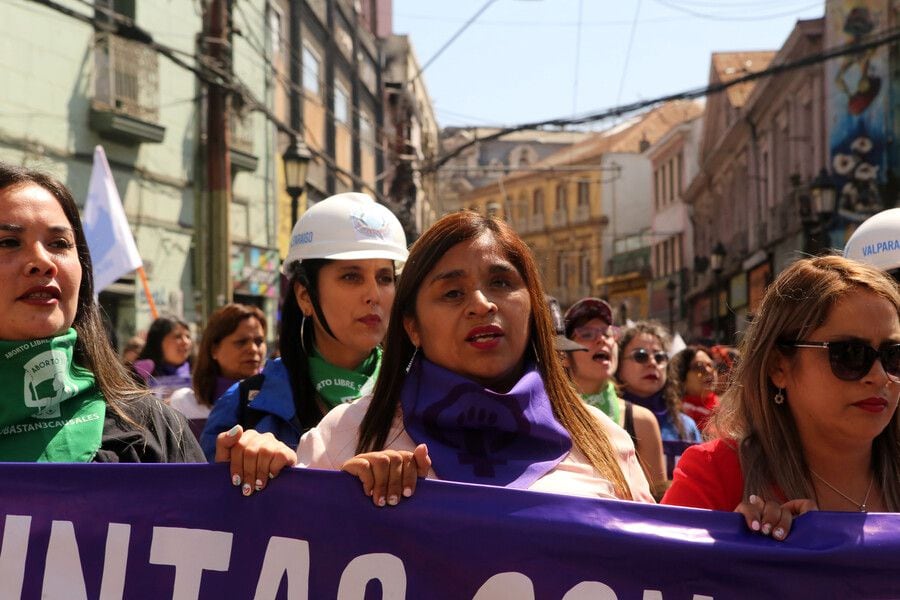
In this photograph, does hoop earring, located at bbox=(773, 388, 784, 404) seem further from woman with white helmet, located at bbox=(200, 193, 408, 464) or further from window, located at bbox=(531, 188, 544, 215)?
window, located at bbox=(531, 188, 544, 215)

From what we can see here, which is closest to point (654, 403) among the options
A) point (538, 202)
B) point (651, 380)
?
point (651, 380)

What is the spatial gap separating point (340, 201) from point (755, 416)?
194cm

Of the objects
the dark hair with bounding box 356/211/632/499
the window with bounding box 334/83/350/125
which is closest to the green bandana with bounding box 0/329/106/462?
the dark hair with bounding box 356/211/632/499

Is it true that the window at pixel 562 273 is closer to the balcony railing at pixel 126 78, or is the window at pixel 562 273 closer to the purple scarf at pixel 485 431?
the balcony railing at pixel 126 78

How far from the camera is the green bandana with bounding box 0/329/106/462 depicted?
9.43ft

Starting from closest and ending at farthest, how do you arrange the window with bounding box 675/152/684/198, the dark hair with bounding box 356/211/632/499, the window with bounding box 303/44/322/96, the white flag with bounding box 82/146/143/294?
the dark hair with bounding box 356/211/632/499
the white flag with bounding box 82/146/143/294
the window with bounding box 303/44/322/96
the window with bounding box 675/152/684/198

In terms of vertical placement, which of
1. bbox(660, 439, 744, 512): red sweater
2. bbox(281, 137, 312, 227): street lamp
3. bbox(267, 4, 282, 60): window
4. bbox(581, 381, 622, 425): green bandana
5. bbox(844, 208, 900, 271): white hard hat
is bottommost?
bbox(581, 381, 622, 425): green bandana

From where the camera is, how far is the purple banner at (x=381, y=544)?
2529 millimetres

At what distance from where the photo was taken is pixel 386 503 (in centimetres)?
263

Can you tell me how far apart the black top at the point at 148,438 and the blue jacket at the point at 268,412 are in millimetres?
693

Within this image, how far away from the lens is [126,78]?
16734 mm

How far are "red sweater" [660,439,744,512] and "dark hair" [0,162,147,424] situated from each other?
4.27 feet

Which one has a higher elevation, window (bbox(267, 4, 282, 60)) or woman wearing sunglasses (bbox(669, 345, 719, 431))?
window (bbox(267, 4, 282, 60))

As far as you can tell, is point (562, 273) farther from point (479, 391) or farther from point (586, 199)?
point (479, 391)
